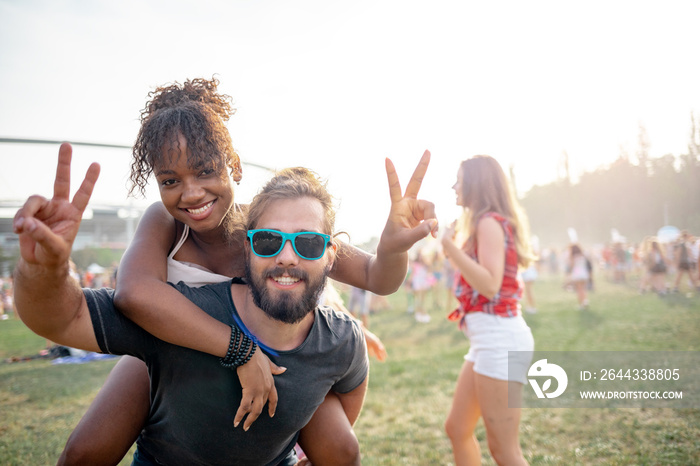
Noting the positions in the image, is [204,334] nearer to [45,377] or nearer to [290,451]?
[290,451]

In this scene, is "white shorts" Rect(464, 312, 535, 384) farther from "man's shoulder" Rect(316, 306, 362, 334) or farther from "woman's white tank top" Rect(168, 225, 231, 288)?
"woman's white tank top" Rect(168, 225, 231, 288)

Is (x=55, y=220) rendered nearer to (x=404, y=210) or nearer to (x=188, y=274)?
(x=188, y=274)

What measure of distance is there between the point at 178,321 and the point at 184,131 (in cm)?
101

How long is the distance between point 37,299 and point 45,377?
825 centimetres

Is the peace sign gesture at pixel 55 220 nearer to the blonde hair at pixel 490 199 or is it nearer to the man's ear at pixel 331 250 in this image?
the man's ear at pixel 331 250

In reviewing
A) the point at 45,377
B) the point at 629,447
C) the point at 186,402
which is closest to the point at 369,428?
the point at 629,447

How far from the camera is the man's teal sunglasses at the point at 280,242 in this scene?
223 centimetres

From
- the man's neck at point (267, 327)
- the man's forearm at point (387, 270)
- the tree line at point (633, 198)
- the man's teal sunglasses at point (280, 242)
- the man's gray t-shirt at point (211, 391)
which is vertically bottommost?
the man's gray t-shirt at point (211, 391)

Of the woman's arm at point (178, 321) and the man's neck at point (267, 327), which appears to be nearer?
the woman's arm at point (178, 321)

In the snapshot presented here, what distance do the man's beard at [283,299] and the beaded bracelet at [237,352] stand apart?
0.68 ft

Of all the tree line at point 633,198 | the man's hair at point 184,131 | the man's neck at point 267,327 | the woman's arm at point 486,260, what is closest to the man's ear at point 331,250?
the man's neck at point 267,327

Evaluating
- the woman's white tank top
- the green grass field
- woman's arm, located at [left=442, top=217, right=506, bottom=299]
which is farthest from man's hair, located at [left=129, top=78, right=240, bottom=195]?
the green grass field

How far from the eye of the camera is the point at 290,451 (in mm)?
Result: 2586

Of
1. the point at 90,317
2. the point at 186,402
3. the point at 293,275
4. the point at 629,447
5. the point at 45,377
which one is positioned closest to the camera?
the point at 90,317
